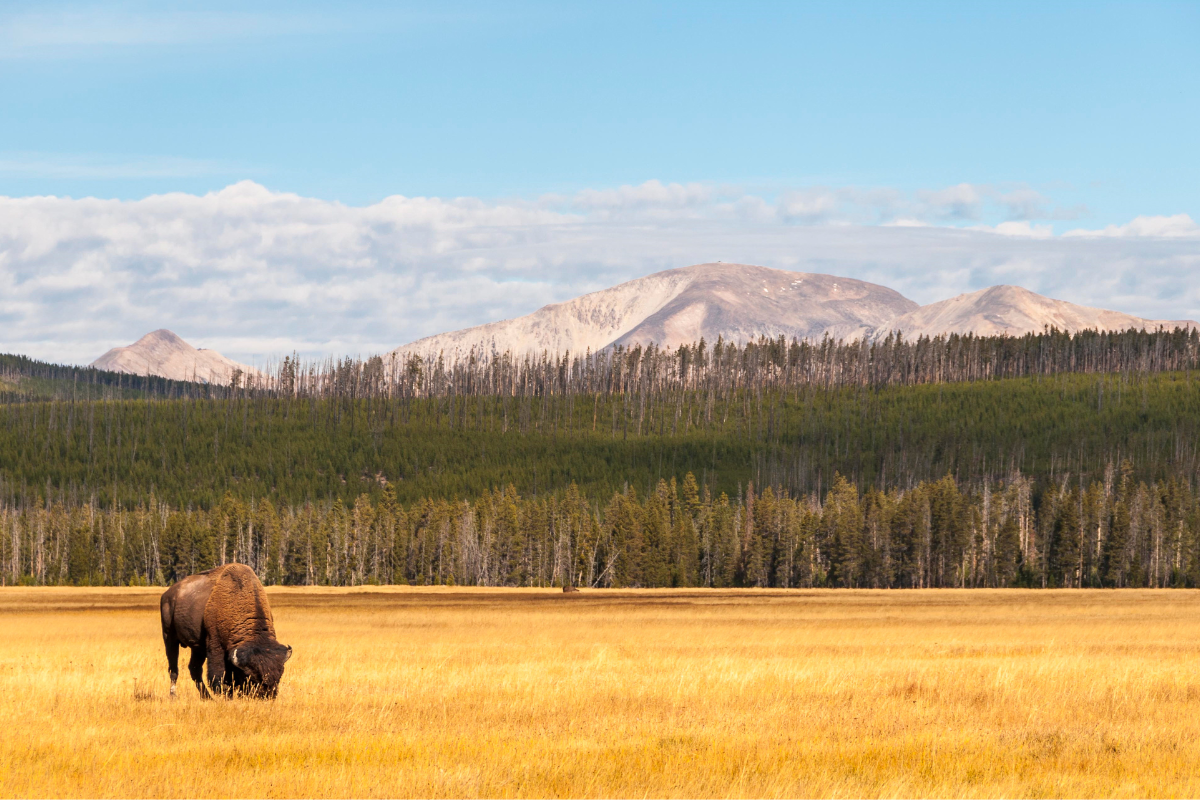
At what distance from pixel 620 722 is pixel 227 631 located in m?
8.45

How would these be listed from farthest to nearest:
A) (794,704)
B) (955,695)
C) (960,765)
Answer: (955,695) < (794,704) < (960,765)

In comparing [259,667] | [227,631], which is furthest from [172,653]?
[259,667]

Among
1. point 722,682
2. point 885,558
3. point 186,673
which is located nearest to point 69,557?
point 885,558

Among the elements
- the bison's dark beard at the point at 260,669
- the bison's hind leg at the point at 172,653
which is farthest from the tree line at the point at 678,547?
the bison's dark beard at the point at 260,669

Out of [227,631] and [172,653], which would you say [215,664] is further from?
[172,653]

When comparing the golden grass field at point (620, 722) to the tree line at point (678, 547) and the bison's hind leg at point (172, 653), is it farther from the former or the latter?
the tree line at point (678, 547)

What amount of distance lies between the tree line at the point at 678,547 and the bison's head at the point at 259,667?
10881 centimetres

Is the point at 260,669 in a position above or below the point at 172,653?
above

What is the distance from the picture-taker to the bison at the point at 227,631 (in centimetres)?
2198

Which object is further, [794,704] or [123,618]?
[123,618]

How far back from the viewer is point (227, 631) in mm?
22781

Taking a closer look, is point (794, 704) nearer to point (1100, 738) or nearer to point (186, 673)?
point (1100, 738)

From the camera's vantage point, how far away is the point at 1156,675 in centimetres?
2691

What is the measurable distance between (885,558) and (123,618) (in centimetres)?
9671
